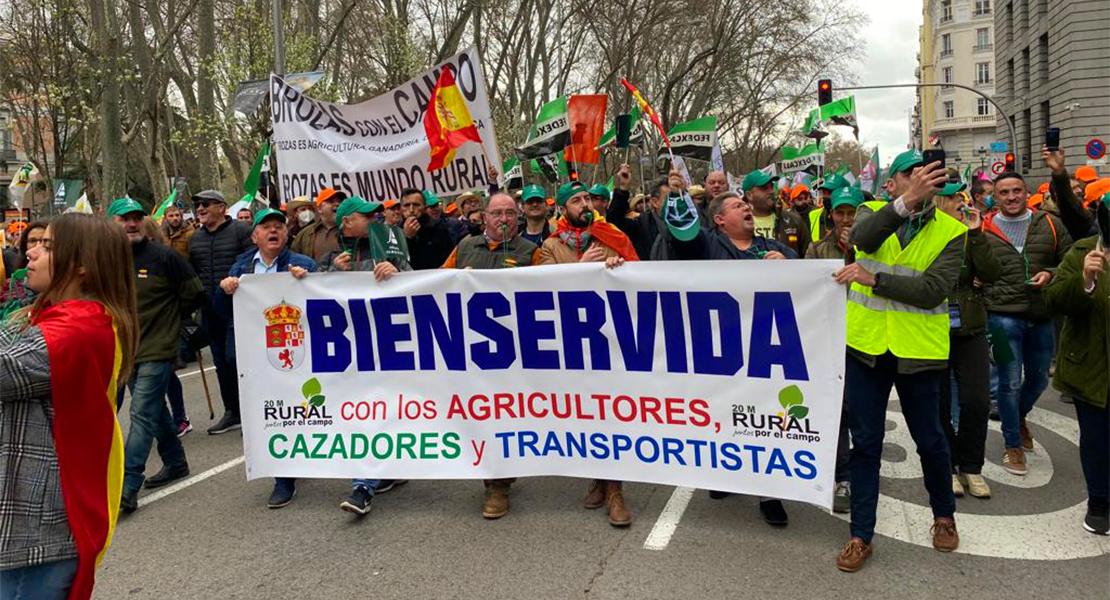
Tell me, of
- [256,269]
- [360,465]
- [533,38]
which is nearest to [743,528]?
[360,465]

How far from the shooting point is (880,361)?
3.61 metres

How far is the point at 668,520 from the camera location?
13.9 feet

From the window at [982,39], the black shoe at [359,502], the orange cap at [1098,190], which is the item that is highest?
the window at [982,39]

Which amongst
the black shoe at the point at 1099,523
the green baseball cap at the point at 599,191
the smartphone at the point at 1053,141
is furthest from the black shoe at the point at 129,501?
the smartphone at the point at 1053,141

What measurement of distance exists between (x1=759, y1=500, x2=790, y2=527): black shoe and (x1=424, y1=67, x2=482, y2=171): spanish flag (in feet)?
12.4

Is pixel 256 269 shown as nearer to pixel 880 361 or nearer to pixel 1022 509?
pixel 880 361

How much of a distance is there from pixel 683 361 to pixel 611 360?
1.26 ft

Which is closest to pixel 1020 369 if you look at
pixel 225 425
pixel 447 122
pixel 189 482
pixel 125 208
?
pixel 447 122

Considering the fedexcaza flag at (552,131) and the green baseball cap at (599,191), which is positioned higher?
the fedexcaza flag at (552,131)

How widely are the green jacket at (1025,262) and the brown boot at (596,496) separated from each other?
2425 mm

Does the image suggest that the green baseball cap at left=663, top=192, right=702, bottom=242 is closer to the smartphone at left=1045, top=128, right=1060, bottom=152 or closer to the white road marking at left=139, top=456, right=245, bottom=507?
the smartphone at left=1045, top=128, right=1060, bottom=152

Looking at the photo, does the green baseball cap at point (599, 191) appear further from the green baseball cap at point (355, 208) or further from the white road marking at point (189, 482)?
the white road marking at point (189, 482)

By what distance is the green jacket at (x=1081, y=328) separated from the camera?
3.79 meters

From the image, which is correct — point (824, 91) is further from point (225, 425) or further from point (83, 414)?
point (83, 414)
